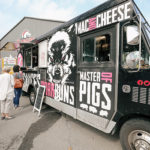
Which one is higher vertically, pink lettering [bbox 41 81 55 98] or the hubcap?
pink lettering [bbox 41 81 55 98]

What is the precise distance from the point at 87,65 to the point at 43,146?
6.36 ft

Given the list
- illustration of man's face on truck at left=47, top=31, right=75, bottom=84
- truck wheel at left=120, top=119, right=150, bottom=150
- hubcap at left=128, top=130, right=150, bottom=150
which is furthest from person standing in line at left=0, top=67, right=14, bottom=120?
hubcap at left=128, top=130, right=150, bottom=150

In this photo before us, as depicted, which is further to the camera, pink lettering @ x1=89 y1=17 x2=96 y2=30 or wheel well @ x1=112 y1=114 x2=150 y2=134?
pink lettering @ x1=89 y1=17 x2=96 y2=30

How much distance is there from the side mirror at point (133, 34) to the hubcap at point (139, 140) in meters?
1.41

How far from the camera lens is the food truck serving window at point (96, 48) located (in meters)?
2.46

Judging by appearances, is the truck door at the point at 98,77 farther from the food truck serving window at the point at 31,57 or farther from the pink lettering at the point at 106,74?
the food truck serving window at the point at 31,57

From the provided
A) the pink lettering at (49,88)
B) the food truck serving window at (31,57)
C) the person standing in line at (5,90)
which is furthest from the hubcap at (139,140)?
the food truck serving window at (31,57)

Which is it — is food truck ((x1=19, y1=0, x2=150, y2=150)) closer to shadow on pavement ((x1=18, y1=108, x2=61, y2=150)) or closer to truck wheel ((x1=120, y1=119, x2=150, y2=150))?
truck wheel ((x1=120, y1=119, x2=150, y2=150))

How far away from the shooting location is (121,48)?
2.18 m

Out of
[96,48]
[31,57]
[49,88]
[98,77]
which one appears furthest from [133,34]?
[31,57]

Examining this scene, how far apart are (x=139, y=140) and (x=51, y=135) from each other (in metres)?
1.94

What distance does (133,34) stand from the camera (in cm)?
193

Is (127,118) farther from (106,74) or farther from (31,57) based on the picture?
(31,57)

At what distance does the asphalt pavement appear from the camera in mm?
2643
